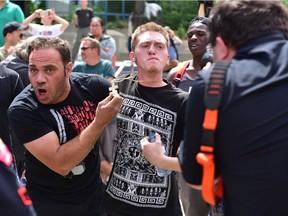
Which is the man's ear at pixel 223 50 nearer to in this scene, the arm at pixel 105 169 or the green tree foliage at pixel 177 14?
the arm at pixel 105 169

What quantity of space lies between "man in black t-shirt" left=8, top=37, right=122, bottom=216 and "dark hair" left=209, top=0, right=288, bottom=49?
40.9 inches

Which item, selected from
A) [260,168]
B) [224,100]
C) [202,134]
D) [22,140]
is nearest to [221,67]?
[224,100]

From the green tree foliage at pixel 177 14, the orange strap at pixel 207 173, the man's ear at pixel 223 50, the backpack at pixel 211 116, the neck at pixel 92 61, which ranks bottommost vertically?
the green tree foliage at pixel 177 14

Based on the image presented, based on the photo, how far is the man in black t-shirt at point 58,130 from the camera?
2.96 meters

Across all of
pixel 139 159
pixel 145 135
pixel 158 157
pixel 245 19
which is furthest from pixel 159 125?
pixel 245 19

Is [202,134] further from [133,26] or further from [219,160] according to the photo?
[133,26]

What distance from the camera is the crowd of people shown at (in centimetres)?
190

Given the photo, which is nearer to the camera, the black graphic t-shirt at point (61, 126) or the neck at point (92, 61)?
the black graphic t-shirt at point (61, 126)

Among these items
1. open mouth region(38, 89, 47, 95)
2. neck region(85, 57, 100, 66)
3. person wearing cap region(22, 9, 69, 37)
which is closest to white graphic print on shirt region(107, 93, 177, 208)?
open mouth region(38, 89, 47, 95)

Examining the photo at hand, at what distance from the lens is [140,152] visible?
9.96ft

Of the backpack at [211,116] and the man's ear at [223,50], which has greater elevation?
the man's ear at [223,50]

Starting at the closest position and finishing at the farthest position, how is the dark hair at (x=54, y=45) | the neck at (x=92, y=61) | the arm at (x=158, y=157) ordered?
the arm at (x=158, y=157) < the dark hair at (x=54, y=45) < the neck at (x=92, y=61)

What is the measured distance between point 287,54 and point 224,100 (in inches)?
12.2

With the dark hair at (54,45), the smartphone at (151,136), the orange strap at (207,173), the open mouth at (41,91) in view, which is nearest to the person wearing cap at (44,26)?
the dark hair at (54,45)
